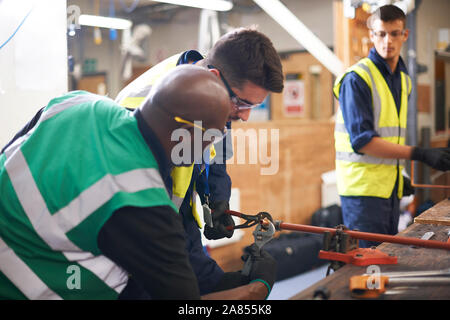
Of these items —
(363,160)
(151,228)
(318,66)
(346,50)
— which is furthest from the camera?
(318,66)

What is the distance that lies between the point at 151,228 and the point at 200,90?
0.34m

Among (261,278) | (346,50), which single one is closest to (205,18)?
(346,50)

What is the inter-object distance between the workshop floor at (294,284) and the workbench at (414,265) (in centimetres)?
190

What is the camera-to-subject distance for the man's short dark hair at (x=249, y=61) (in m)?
1.67

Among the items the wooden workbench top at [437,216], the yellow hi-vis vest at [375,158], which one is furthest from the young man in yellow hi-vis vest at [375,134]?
the wooden workbench top at [437,216]

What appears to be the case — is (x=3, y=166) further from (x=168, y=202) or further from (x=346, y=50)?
(x=346, y=50)

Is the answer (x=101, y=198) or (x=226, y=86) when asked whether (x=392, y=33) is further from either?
(x=101, y=198)

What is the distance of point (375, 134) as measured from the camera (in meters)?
2.48

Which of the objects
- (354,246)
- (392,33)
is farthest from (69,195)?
(392,33)

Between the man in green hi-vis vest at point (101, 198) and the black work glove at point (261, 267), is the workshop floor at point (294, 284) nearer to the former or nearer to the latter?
the black work glove at point (261, 267)

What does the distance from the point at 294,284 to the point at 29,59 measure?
2.96 metres

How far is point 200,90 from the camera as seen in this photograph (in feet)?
3.75

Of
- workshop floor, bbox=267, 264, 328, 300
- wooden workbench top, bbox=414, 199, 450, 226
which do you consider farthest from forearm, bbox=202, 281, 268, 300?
workshop floor, bbox=267, 264, 328, 300

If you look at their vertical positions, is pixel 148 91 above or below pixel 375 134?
above
